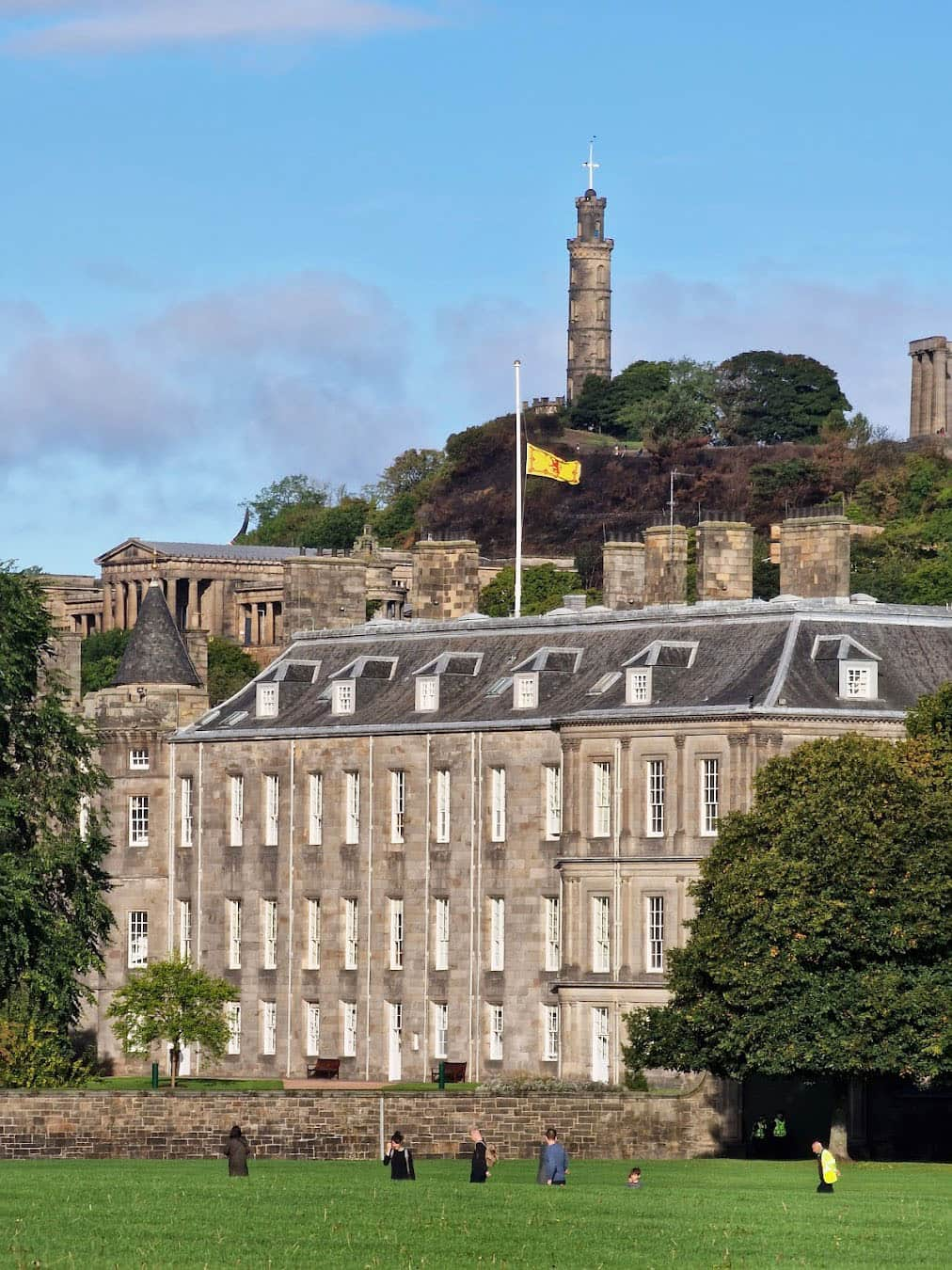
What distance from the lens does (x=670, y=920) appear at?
333ft

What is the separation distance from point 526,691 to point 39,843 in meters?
17.2

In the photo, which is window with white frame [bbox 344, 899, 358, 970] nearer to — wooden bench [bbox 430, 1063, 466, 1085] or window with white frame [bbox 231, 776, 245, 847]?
window with white frame [bbox 231, 776, 245, 847]

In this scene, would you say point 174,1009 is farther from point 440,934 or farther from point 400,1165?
point 400,1165

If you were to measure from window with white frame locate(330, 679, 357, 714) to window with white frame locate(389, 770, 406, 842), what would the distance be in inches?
130

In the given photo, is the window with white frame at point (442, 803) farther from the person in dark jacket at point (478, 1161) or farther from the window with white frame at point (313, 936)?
the person in dark jacket at point (478, 1161)

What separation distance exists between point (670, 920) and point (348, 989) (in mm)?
13138

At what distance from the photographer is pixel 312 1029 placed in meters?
112

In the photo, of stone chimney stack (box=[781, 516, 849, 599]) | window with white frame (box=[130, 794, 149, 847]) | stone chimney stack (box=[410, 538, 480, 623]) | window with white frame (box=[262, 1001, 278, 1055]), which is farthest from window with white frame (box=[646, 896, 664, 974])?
window with white frame (box=[130, 794, 149, 847])

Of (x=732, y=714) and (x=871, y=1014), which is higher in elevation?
(x=732, y=714)

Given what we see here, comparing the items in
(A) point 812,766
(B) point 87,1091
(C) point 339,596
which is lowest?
(B) point 87,1091

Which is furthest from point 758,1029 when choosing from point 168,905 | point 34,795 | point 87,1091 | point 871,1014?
point 168,905

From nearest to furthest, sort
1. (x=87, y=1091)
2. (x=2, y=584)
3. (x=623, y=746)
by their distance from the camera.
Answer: (x=87, y=1091) < (x=2, y=584) < (x=623, y=746)

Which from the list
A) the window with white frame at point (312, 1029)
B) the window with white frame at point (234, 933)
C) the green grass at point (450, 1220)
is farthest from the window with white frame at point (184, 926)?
the green grass at point (450, 1220)

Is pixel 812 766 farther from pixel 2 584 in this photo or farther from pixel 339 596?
pixel 339 596
